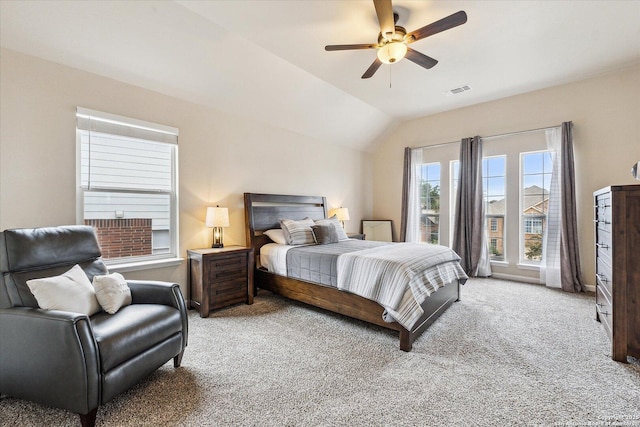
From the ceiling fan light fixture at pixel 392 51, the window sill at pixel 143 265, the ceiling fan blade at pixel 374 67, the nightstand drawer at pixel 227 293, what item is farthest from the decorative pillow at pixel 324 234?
the ceiling fan light fixture at pixel 392 51

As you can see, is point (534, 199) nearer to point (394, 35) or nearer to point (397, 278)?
point (397, 278)

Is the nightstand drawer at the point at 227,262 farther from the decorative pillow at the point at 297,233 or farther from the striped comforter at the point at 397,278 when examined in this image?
the striped comforter at the point at 397,278

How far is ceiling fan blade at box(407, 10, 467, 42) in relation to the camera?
2.18 metres

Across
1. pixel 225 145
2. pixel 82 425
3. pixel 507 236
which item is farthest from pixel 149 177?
pixel 507 236

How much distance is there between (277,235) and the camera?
418 cm

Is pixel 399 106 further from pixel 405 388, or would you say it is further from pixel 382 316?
pixel 405 388

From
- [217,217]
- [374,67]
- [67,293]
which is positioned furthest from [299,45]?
[67,293]

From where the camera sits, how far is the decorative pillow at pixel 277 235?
410 centimetres

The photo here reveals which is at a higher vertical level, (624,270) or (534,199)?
(534,199)

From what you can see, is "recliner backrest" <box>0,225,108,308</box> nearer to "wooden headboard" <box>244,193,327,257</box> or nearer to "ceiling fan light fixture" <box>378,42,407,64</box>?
"wooden headboard" <box>244,193,327,257</box>

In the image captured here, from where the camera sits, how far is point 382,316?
2672 millimetres

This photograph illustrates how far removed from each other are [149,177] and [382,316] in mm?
3029

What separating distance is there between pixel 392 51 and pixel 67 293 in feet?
10.5

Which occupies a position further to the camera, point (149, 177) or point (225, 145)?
point (225, 145)
